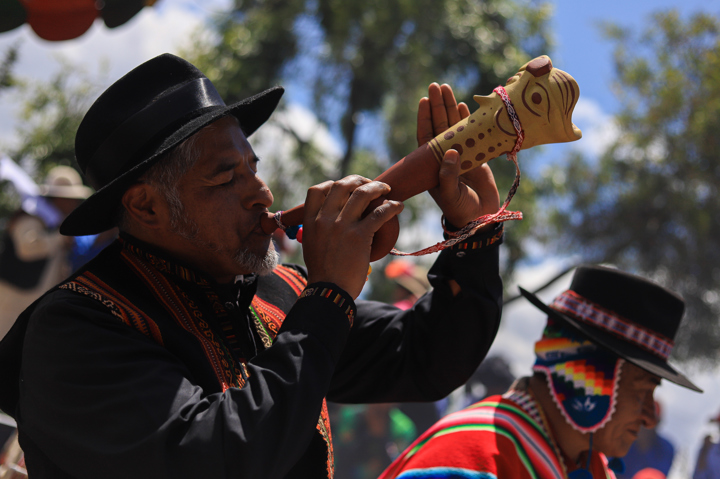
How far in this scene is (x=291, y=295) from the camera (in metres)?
2.14

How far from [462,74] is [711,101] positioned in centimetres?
743

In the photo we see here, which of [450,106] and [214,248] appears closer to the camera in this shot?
[214,248]

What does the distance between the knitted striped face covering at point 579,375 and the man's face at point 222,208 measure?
4.51 feet

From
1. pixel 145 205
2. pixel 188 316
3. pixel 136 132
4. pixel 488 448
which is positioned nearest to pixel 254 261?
pixel 188 316

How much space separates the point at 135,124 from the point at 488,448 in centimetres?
150

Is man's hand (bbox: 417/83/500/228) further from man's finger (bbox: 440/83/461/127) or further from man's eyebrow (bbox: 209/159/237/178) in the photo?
man's eyebrow (bbox: 209/159/237/178)

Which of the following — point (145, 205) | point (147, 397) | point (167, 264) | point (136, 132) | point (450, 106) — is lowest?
point (147, 397)

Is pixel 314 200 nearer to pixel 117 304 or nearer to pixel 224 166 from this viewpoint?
pixel 224 166

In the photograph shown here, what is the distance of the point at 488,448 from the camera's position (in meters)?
2.21

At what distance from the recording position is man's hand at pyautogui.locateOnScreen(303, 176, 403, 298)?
150cm

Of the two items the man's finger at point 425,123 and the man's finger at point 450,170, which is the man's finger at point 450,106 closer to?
the man's finger at point 425,123

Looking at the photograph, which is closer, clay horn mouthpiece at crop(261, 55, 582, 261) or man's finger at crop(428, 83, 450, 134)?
clay horn mouthpiece at crop(261, 55, 582, 261)

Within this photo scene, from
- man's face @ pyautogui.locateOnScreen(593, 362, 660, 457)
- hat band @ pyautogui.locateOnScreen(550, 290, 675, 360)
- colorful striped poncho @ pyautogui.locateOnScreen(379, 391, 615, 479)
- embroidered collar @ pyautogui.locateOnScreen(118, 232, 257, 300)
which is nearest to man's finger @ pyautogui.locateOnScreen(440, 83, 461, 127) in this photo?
embroidered collar @ pyautogui.locateOnScreen(118, 232, 257, 300)

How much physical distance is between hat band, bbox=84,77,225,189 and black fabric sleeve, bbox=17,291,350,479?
0.39 metres
